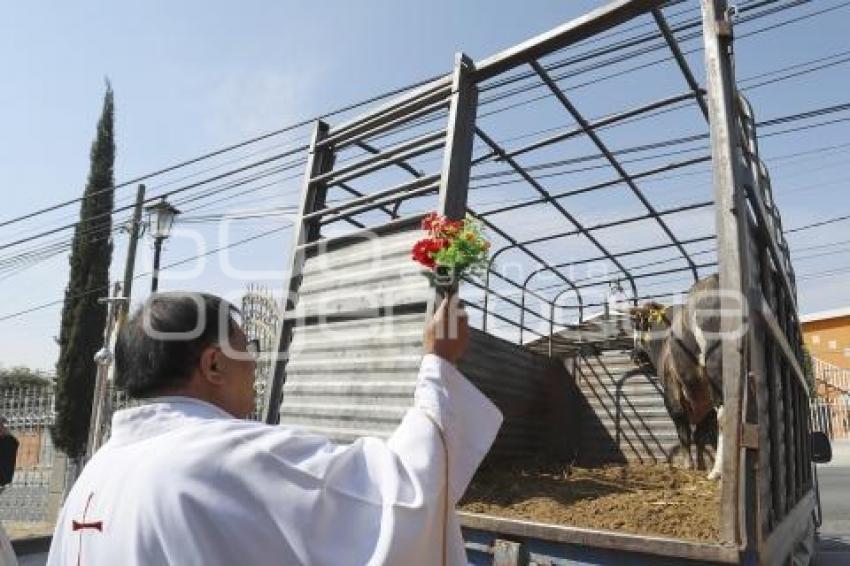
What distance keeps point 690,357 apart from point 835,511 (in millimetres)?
7287

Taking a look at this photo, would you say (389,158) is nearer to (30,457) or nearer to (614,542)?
(614,542)

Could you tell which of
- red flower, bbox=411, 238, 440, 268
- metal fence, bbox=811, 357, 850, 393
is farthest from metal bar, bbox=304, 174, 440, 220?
metal fence, bbox=811, 357, 850, 393

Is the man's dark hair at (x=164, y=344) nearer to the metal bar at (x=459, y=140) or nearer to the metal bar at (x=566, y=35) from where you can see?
the metal bar at (x=459, y=140)

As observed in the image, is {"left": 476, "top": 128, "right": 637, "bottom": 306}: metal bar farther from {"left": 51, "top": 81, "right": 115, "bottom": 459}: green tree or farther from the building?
the building

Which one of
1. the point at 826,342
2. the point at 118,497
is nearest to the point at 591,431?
the point at 118,497

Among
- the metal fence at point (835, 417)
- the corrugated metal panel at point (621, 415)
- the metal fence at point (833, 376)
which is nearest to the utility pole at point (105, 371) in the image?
the corrugated metal panel at point (621, 415)

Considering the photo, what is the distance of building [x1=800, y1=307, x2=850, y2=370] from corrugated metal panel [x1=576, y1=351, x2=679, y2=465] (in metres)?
27.8

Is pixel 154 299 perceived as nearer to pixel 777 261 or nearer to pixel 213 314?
pixel 213 314

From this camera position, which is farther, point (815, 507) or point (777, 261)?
point (815, 507)

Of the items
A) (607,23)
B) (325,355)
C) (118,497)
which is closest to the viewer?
(118,497)

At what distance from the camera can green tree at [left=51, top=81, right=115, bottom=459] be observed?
20.8 metres

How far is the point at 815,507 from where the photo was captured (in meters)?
6.51

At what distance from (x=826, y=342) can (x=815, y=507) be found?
2945cm

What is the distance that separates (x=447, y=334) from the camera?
6.00ft
